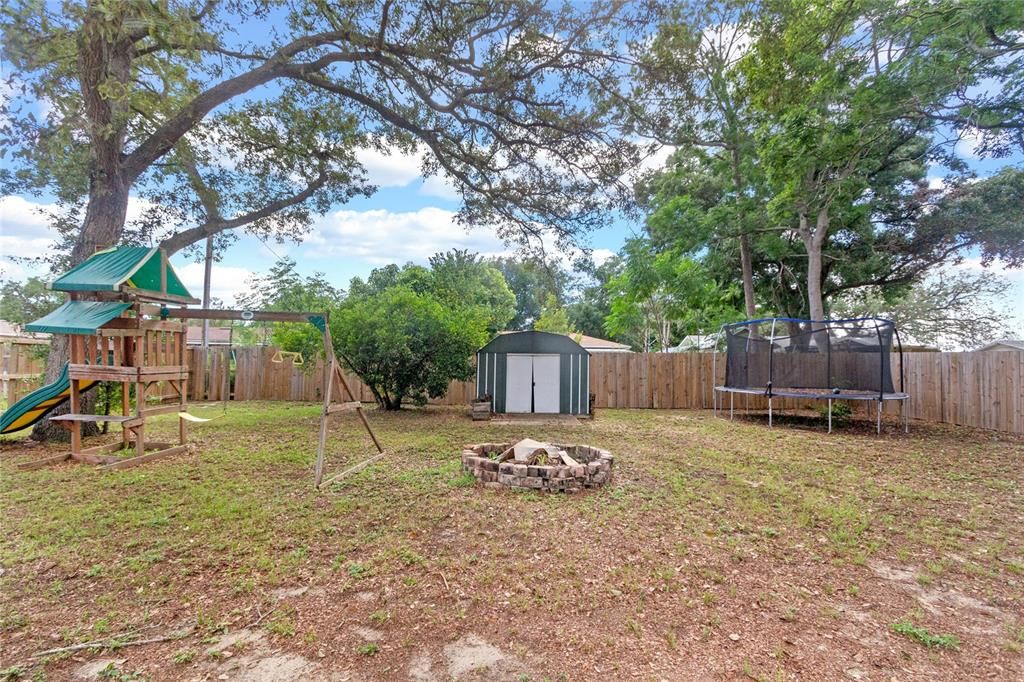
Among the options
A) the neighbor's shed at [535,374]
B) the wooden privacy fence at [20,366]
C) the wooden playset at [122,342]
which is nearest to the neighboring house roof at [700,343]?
the neighbor's shed at [535,374]

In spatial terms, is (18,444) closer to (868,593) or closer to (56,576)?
(56,576)

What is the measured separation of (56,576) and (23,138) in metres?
5.94

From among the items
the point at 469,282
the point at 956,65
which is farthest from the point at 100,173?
the point at 469,282

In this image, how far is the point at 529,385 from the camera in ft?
34.8

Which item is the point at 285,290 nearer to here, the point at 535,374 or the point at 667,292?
the point at 535,374

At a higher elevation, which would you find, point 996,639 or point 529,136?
point 529,136

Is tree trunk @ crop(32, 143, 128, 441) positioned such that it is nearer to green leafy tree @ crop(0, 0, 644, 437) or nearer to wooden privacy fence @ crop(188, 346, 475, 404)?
green leafy tree @ crop(0, 0, 644, 437)

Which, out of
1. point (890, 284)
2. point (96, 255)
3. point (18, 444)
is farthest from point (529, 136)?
point (890, 284)

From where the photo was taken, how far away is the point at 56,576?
280 cm

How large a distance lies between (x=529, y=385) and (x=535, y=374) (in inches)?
11.4

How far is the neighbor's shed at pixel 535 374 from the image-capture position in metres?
10.6

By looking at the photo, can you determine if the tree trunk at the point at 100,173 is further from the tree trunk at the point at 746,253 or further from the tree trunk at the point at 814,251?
the tree trunk at the point at 746,253

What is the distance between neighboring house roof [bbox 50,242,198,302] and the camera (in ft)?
17.1

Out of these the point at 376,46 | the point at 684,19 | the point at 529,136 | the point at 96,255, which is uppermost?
the point at 684,19
